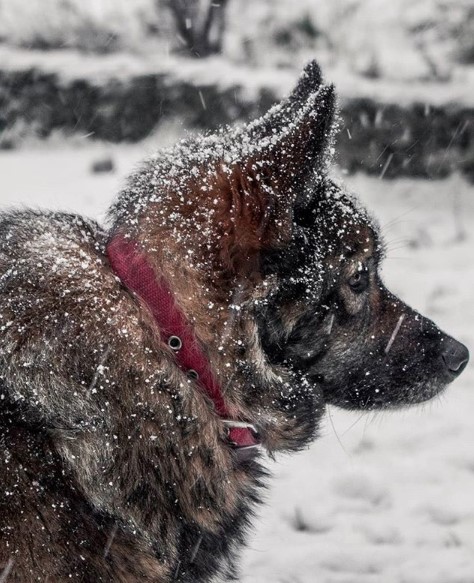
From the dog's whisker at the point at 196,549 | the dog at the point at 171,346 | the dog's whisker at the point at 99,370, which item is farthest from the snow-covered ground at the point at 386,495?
the dog's whisker at the point at 196,549

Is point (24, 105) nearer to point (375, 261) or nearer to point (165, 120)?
point (165, 120)

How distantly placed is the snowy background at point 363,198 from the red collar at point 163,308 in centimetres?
63

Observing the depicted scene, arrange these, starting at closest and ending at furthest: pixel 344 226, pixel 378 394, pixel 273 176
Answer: pixel 273 176
pixel 344 226
pixel 378 394

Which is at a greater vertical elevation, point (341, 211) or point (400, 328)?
point (341, 211)

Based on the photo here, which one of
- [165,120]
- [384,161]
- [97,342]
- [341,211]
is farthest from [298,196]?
[165,120]

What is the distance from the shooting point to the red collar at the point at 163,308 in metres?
2.06

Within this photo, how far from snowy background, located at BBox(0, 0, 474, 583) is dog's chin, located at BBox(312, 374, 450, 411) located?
0.75 m

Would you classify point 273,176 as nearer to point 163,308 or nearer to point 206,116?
point 163,308

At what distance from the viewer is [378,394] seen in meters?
2.60

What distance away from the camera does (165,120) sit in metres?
8.39

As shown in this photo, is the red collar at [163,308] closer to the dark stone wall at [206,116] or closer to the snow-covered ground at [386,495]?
the snow-covered ground at [386,495]

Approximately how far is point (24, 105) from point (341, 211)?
7.44m

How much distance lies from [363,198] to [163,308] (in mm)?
5143

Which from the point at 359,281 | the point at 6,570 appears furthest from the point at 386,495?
the point at 6,570
